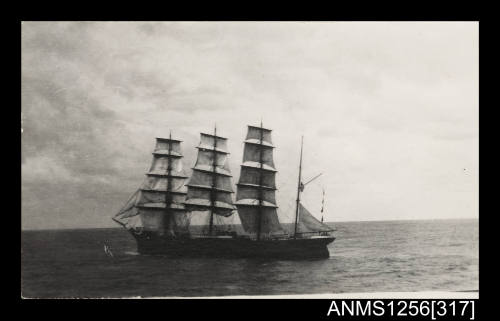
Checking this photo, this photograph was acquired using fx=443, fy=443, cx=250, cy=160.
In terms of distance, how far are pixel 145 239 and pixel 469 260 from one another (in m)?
8.92

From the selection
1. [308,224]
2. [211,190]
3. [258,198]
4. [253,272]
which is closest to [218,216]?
[211,190]

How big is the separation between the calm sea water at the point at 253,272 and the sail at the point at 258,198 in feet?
10.5

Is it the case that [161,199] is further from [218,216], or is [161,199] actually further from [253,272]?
[253,272]

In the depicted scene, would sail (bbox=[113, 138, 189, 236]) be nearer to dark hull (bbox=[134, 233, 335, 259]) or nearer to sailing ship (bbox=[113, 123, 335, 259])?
sailing ship (bbox=[113, 123, 335, 259])

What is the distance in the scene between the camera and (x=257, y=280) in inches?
394

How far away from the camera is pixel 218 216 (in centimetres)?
1487

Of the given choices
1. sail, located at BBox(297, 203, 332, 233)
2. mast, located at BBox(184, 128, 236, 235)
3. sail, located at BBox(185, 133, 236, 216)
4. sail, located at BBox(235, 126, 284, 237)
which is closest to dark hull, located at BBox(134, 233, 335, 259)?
sail, located at BBox(297, 203, 332, 233)

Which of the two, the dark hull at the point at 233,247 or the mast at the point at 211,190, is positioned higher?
the mast at the point at 211,190

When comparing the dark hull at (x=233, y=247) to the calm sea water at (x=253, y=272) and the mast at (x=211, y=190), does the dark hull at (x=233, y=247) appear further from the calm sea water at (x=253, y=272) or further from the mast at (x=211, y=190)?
the calm sea water at (x=253, y=272)

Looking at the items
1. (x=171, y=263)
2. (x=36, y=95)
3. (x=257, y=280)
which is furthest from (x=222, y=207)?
(x=36, y=95)

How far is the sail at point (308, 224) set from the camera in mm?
12102

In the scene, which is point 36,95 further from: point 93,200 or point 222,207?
point 222,207

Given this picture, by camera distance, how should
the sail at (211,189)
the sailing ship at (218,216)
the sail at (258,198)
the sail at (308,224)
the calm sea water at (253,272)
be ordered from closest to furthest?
the calm sea water at (253,272) → the sail at (308,224) → the sailing ship at (218,216) → the sail at (258,198) → the sail at (211,189)


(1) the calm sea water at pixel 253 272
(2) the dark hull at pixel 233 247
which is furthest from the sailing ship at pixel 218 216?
(1) the calm sea water at pixel 253 272
